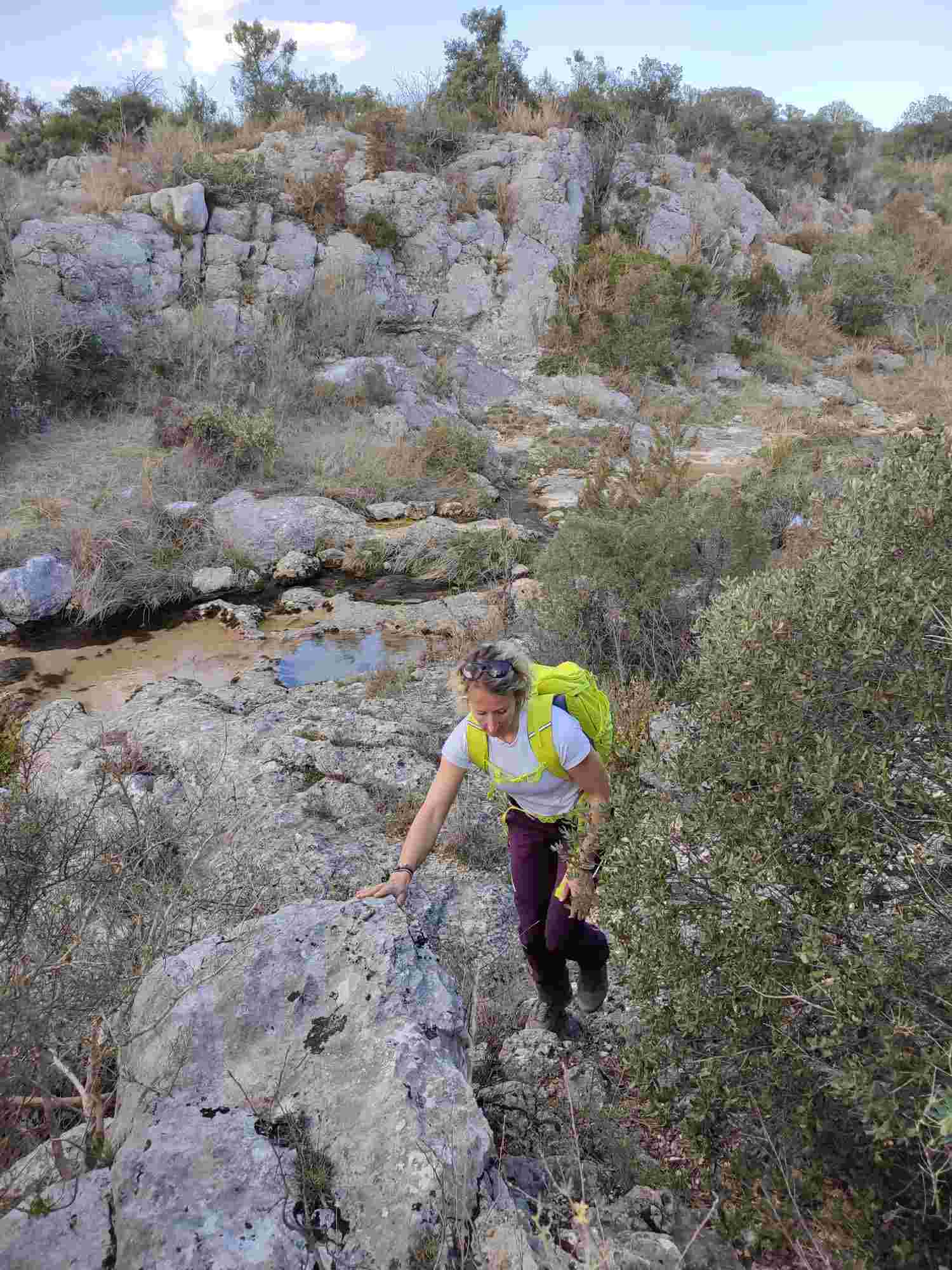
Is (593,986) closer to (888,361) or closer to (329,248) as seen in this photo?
(329,248)

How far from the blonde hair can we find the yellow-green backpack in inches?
1.6

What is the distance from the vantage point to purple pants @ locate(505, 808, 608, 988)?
281 cm

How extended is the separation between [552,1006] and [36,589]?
7586mm

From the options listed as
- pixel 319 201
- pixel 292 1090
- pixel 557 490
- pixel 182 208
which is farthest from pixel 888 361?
pixel 292 1090

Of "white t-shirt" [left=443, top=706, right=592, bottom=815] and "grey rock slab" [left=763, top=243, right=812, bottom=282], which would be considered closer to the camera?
"white t-shirt" [left=443, top=706, right=592, bottom=815]

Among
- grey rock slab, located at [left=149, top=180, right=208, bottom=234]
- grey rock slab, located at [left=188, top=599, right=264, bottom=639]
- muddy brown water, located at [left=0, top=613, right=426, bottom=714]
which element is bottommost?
muddy brown water, located at [left=0, top=613, right=426, bottom=714]

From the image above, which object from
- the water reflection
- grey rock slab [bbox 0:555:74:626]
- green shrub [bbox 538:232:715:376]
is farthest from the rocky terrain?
green shrub [bbox 538:232:715:376]

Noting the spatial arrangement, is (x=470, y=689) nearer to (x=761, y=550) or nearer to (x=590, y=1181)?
(x=590, y=1181)

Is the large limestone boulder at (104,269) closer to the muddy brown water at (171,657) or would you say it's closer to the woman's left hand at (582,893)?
the muddy brown water at (171,657)

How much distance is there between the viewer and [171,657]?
7707mm

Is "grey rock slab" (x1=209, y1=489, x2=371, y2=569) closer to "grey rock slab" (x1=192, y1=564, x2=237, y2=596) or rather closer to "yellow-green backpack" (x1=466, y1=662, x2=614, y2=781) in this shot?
"grey rock slab" (x1=192, y1=564, x2=237, y2=596)

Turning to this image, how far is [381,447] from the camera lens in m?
12.0

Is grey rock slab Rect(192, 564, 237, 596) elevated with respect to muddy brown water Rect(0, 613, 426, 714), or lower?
elevated

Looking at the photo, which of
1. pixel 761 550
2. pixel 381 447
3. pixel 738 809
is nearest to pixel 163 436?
pixel 381 447
